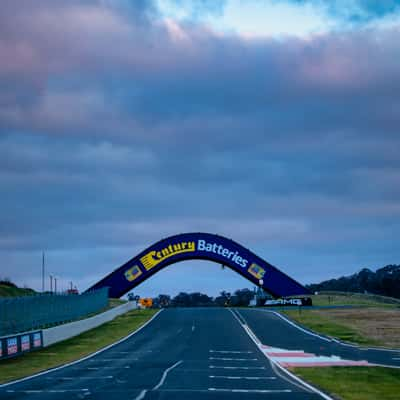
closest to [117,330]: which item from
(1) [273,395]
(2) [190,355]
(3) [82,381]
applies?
(2) [190,355]

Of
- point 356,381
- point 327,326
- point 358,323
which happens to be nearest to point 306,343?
point 327,326

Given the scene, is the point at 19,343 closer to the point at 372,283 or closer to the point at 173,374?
the point at 173,374

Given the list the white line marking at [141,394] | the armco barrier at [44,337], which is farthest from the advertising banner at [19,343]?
the white line marking at [141,394]

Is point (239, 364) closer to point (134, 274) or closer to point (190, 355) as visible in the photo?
point (190, 355)

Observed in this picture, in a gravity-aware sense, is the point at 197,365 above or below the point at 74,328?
below

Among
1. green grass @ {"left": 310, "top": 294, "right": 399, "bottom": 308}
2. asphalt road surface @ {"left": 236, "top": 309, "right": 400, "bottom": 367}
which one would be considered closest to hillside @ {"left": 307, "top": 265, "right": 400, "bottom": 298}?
green grass @ {"left": 310, "top": 294, "right": 399, "bottom": 308}

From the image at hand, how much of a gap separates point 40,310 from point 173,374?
63.1 feet

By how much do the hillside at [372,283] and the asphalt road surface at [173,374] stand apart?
99930 millimetres

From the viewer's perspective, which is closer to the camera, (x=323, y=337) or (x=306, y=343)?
(x=306, y=343)

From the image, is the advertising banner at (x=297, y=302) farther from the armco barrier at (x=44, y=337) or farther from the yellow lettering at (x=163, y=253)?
the armco barrier at (x=44, y=337)

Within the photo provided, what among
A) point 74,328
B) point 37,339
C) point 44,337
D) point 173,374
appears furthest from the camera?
point 74,328

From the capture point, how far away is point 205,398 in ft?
67.6

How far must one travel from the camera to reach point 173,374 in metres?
27.3

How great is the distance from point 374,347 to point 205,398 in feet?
76.8
